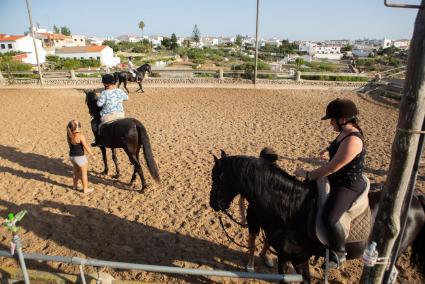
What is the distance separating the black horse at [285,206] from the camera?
8.63ft

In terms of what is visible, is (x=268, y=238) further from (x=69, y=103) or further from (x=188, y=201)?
(x=69, y=103)

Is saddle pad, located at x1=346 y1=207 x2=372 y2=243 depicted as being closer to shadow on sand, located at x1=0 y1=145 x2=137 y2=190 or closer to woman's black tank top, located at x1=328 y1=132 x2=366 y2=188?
woman's black tank top, located at x1=328 y1=132 x2=366 y2=188

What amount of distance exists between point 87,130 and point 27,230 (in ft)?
18.0

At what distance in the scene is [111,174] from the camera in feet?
20.9

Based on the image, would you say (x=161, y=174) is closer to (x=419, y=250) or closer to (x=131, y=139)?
(x=131, y=139)

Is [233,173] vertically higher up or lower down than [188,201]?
higher up

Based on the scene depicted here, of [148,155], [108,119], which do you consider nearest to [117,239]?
[148,155]

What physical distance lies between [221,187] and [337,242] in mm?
1182

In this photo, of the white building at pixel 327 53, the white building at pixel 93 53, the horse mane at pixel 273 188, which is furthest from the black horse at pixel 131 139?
the white building at pixel 327 53

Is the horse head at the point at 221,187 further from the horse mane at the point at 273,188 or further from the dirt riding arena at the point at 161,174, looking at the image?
the dirt riding arena at the point at 161,174

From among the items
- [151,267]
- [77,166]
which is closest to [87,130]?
[77,166]

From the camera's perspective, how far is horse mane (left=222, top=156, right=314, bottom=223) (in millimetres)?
2627

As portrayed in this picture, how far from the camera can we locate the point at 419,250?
2883mm

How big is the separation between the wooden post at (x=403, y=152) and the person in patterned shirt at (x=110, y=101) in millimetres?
4905
